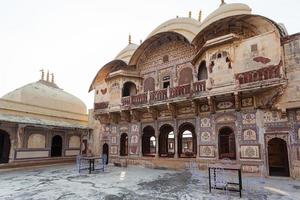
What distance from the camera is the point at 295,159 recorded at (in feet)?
31.3

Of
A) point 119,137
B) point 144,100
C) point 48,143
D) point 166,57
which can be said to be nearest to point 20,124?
point 48,143

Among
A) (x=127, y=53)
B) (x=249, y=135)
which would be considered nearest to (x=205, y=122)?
(x=249, y=135)

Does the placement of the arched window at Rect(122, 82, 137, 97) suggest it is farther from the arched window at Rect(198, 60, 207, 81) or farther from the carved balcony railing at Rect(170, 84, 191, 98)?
the arched window at Rect(198, 60, 207, 81)

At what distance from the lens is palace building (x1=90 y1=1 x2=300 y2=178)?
10070mm

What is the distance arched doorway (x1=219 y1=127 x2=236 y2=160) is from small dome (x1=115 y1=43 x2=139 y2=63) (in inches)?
376

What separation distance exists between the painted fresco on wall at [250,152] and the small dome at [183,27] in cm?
723

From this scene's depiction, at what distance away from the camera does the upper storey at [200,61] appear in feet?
33.7

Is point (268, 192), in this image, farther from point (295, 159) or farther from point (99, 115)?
point (99, 115)

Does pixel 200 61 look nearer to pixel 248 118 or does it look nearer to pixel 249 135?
pixel 248 118

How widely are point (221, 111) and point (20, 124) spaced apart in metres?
13.4

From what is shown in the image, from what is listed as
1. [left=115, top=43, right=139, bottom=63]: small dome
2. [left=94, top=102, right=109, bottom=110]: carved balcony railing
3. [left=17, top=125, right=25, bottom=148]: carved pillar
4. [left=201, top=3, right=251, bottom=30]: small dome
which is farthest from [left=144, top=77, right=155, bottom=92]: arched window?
[left=17, top=125, right=25, bottom=148]: carved pillar

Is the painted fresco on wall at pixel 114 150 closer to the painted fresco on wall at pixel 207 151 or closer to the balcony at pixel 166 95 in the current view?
the balcony at pixel 166 95

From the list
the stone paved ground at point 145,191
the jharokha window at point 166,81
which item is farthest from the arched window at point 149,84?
the stone paved ground at point 145,191

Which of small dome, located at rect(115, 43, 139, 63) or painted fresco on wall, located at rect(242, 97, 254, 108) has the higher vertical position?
small dome, located at rect(115, 43, 139, 63)
